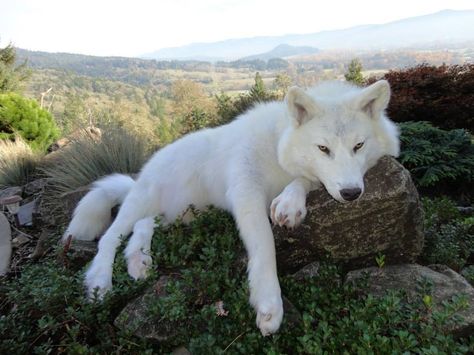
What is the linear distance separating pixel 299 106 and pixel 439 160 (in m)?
3.97

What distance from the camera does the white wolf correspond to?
7.98 feet

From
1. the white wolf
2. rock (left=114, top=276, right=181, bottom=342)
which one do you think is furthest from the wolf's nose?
rock (left=114, top=276, right=181, bottom=342)

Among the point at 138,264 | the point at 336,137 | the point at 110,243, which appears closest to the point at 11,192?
the point at 110,243

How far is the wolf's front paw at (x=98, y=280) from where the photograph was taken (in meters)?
2.69

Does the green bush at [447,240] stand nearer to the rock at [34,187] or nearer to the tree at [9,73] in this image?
the rock at [34,187]

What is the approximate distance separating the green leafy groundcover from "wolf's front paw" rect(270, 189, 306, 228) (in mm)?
420

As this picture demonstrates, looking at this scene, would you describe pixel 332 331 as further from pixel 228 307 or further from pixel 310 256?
pixel 310 256

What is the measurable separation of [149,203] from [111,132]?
187 inches

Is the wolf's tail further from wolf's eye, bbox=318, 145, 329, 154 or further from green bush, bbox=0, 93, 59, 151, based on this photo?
green bush, bbox=0, 93, 59, 151

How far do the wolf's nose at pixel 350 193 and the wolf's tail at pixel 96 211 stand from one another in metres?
2.57

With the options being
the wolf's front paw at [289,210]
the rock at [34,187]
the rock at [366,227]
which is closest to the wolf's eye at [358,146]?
the rock at [366,227]

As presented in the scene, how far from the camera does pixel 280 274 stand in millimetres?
2865

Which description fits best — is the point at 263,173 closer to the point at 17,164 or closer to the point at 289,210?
the point at 289,210

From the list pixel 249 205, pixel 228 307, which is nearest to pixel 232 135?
pixel 249 205
